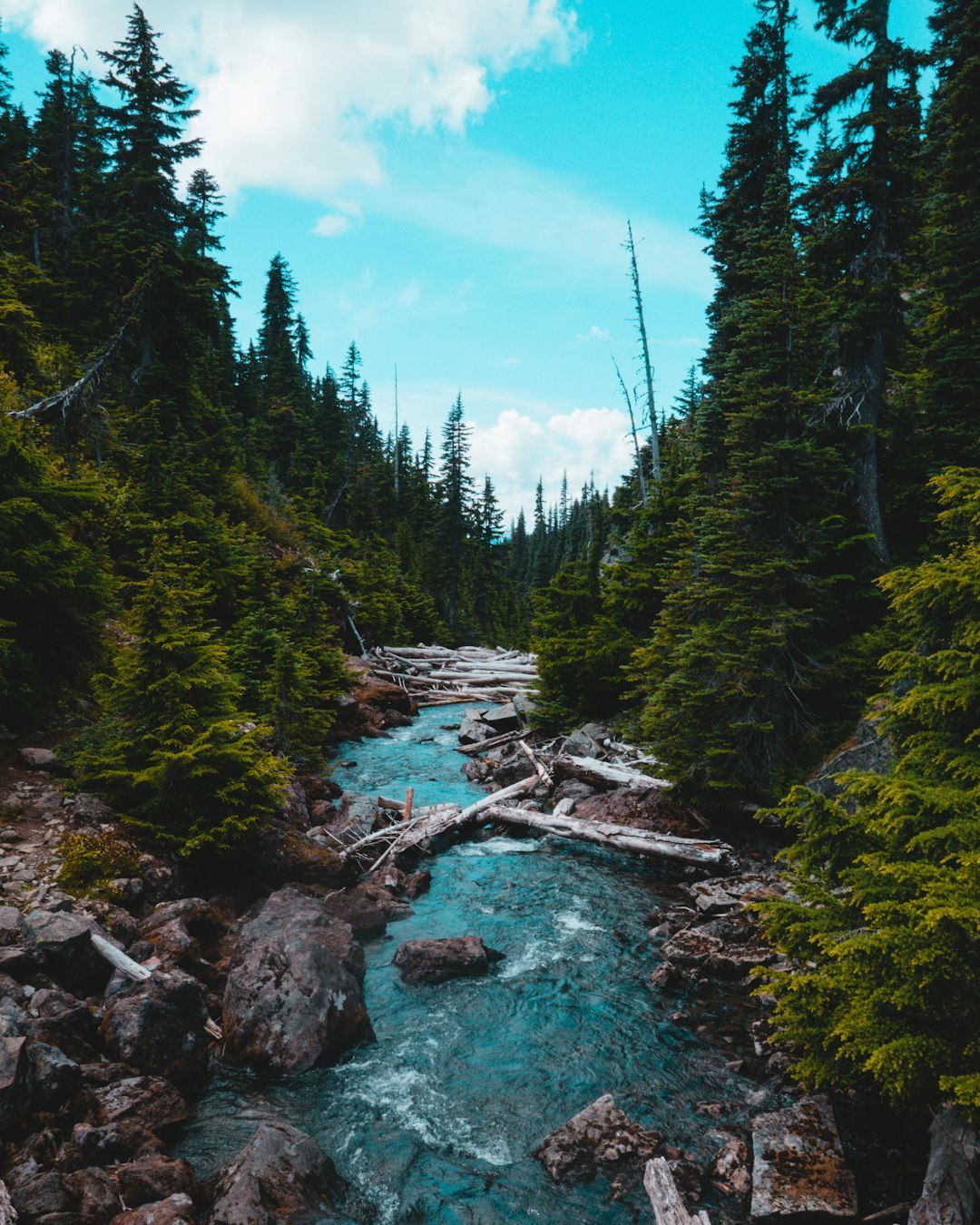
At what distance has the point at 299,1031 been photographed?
731cm

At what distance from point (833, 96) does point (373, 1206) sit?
22925 mm

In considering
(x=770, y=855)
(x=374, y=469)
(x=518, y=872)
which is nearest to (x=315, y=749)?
(x=518, y=872)

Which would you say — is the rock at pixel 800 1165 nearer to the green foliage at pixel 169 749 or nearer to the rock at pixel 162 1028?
the rock at pixel 162 1028

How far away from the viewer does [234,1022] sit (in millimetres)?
7281

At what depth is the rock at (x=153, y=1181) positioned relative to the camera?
486 centimetres

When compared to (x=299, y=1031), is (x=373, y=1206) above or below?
below

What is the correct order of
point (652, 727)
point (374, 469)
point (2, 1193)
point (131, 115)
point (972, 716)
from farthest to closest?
point (374, 469)
point (131, 115)
point (652, 727)
point (972, 716)
point (2, 1193)

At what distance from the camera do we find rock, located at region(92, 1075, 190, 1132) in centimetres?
557

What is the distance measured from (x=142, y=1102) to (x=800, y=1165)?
607cm

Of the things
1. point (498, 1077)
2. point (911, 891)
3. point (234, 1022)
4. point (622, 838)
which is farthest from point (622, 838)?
point (911, 891)

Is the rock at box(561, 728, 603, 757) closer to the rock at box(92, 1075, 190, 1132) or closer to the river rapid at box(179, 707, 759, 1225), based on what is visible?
the river rapid at box(179, 707, 759, 1225)

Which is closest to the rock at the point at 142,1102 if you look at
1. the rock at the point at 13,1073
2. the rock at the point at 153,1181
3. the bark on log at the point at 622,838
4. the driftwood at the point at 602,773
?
the rock at the point at 153,1181

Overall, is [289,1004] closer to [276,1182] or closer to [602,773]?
[276,1182]

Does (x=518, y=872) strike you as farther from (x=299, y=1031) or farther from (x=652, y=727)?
(x=299, y=1031)
